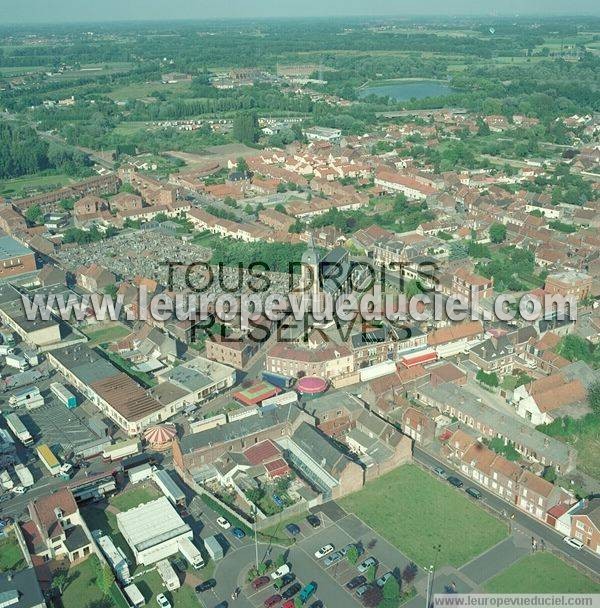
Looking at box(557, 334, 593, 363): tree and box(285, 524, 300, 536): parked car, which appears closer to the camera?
box(285, 524, 300, 536): parked car

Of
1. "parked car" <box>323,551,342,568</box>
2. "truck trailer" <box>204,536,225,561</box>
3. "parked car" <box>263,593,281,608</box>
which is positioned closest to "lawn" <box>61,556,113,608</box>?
Result: "truck trailer" <box>204,536,225,561</box>

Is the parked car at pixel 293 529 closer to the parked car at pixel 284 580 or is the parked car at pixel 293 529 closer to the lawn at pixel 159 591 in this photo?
the parked car at pixel 284 580

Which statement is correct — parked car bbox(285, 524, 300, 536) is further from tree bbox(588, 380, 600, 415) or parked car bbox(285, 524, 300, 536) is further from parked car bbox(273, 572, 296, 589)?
tree bbox(588, 380, 600, 415)

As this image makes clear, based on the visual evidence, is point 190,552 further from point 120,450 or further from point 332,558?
point 120,450

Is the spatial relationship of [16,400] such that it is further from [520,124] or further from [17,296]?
[520,124]

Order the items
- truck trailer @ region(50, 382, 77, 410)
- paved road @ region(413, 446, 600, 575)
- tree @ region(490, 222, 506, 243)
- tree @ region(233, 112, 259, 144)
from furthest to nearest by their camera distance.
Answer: tree @ region(233, 112, 259, 144)
tree @ region(490, 222, 506, 243)
truck trailer @ region(50, 382, 77, 410)
paved road @ region(413, 446, 600, 575)

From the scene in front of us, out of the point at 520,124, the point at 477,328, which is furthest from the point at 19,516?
the point at 520,124
